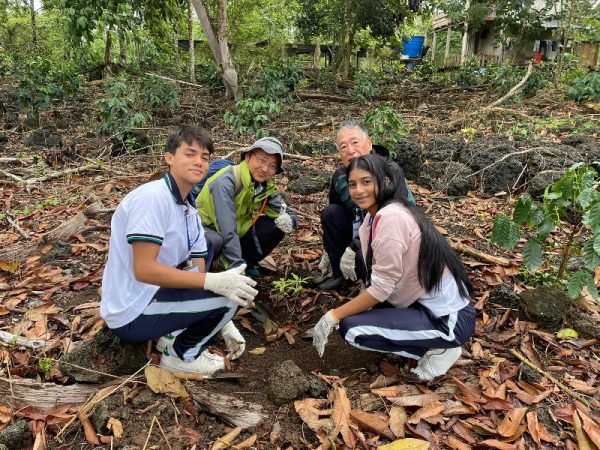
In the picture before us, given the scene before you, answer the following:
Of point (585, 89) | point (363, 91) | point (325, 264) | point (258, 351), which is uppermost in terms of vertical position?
point (585, 89)

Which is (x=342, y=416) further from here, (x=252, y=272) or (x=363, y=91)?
(x=363, y=91)

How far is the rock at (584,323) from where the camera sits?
2723 millimetres

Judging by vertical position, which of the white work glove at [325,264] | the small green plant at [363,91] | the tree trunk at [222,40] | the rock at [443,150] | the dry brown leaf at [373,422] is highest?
the tree trunk at [222,40]

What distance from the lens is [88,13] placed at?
7152mm

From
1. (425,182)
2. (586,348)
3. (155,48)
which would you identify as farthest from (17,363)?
(155,48)

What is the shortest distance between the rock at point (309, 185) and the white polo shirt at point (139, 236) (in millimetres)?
2974

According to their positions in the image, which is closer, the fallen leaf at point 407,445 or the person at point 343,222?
the fallen leaf at point 407,445

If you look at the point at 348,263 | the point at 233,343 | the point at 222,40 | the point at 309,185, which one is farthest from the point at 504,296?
the point at 222,40

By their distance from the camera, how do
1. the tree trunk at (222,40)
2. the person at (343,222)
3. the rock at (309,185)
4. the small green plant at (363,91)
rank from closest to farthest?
1. the person at (343,222)
2. the rock at (309,185)
3. the tree trunk at (222,40)
4. the small green plant at (363,91)

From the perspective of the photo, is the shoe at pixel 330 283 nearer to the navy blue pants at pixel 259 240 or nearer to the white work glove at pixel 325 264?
the white work glove at pixel 325 264

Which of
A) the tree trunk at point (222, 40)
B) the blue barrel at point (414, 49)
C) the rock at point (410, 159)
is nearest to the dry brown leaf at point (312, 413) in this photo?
the rock at point (410, 159)

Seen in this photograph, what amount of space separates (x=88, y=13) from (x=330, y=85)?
7510 mm

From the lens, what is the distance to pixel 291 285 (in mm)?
3598

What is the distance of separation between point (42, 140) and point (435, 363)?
7.32 metres
